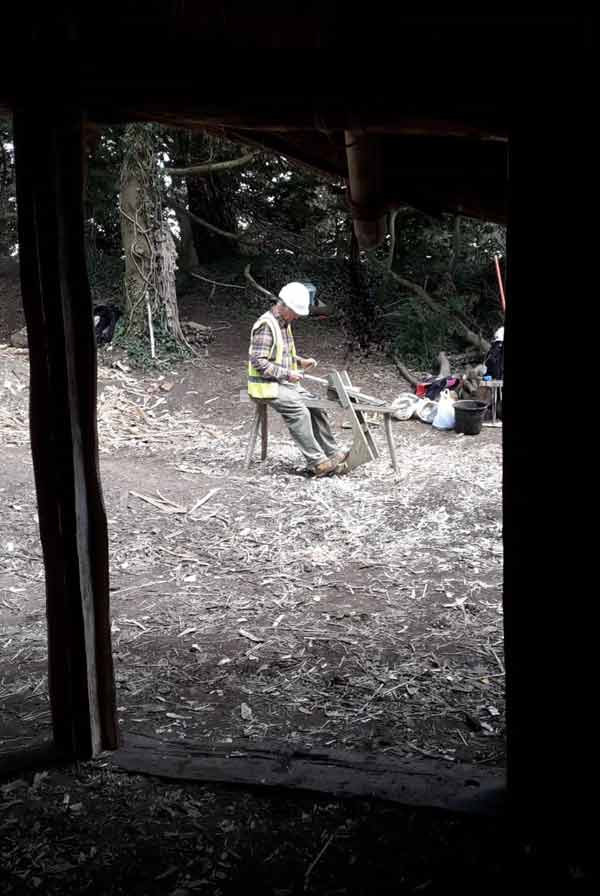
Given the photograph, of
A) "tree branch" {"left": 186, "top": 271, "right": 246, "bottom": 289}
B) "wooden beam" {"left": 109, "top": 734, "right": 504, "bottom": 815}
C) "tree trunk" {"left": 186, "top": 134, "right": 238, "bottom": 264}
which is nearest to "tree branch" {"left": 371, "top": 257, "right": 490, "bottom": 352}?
"tree branch" {"left": 186, "top": 271, "right": 246, "bottom": 289}

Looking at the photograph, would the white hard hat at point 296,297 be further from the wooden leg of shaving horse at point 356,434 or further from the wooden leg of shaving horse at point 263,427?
the wooden leg of shaving horse at point 263,427

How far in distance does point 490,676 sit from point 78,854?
2.37 metres

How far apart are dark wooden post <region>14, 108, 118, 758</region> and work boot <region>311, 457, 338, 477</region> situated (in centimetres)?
532

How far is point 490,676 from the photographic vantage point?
4258 millimetres

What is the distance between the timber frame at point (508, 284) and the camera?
7.47ft

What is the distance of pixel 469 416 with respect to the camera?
33.4 feet

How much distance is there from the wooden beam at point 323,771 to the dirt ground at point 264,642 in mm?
81

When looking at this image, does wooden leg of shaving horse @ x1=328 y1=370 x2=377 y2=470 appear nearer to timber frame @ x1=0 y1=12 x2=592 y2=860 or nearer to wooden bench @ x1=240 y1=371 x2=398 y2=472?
wooden bench @ x1=240 y1=371 x2=398 y2=472

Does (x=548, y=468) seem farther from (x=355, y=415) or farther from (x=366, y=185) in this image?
(x=355, y=415)

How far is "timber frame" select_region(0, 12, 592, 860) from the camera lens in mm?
2275

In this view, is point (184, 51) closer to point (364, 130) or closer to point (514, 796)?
point (364, 130)

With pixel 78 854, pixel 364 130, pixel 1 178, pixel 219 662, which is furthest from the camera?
pixel 1 178

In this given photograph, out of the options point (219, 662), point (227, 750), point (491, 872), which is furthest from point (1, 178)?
point (491, 872)

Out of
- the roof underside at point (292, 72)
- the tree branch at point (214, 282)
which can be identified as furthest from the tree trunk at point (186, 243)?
the roof underside at point (292, 72)
